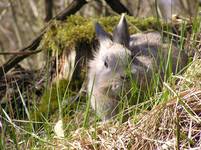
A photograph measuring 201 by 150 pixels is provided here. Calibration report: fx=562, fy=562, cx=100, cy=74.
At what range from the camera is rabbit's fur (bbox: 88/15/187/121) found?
14.4ft

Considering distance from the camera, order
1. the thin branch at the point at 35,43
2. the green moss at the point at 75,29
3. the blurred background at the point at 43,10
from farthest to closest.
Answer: the blurred background at the point at 43,10, the thin branch at the point at 35,43, the green moss at the point at 75,29

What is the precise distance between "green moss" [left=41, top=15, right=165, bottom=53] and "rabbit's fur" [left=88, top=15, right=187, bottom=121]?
370 mm

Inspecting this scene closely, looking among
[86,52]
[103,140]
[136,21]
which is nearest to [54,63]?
[86,52]

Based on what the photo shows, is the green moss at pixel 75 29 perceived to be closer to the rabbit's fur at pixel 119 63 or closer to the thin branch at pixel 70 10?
the thin branch at pixel 70 10

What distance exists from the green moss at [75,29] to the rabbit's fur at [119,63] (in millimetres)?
370

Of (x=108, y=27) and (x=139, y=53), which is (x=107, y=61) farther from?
(x=108, y=27)

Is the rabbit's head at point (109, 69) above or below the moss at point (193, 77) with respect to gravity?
below

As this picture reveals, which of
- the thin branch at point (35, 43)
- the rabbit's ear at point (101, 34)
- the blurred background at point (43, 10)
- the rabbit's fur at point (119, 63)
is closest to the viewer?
the rabbit's fur at point (119, 63)

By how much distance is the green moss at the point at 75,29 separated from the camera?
18.5ft

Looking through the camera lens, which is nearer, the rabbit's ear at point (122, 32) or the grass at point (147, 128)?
the grass at point (147, 128)

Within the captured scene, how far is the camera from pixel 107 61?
15.8ft

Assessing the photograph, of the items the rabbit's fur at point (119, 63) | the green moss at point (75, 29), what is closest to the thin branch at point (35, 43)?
the green moss at point (75, 29)

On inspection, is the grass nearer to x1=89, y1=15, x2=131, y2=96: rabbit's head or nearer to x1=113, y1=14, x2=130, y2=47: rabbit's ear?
x1=89, y1=15, x2=131, y2=96: rabbit's head

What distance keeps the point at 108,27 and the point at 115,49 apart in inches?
43.0
